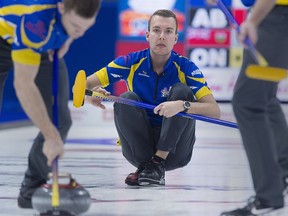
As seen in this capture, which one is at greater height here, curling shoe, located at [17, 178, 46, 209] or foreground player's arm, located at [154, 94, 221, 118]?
foreground player's arm, located at [154, 94, 221, 118]

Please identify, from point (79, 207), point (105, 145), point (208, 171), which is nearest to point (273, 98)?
point (79, 207)

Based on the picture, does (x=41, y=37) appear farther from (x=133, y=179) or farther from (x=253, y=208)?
(x=133, y=179)

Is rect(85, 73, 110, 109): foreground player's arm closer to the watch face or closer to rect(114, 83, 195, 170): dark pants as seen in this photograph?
rect(114, 83, 195, 170): dark pants

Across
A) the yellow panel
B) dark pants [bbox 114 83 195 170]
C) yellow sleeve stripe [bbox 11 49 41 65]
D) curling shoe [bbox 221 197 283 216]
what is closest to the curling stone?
yellow sleeve stripe [bbox 11 49 41 65]

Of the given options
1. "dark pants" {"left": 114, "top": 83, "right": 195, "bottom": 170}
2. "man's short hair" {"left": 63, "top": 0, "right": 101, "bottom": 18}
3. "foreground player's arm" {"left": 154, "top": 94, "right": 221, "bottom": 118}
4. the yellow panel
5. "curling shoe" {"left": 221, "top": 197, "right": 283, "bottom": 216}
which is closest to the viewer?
"man's short hair" {"left": 63, "top": 0, "right": 101, "bottom": 18}

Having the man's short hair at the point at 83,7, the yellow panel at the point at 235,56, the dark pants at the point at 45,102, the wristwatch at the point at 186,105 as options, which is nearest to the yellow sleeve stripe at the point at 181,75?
the wristwatch at the point at 186,105

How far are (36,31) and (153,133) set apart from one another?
1414mm

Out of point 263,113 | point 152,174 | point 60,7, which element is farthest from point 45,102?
point 152,174

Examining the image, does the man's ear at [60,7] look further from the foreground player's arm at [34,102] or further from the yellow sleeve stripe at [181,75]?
the yellow sleeve stripe at [181,75]

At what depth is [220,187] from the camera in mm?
3578

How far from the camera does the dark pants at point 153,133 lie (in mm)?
3441

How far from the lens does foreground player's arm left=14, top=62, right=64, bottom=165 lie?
2295 millimetres

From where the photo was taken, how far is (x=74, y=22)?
2.28 m

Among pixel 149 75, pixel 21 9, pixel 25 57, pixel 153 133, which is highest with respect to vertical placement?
pixel 21 9
